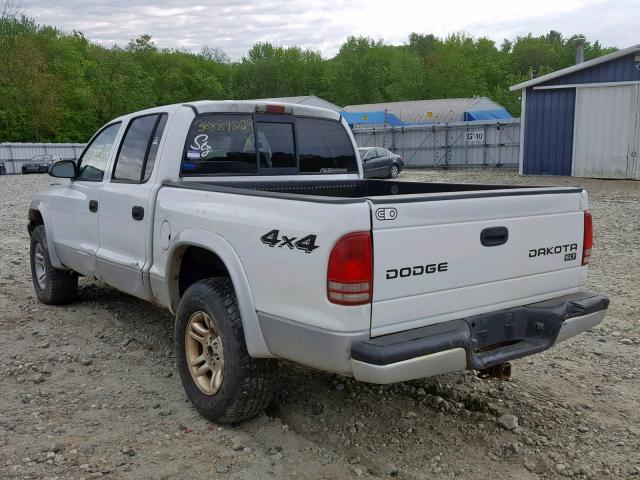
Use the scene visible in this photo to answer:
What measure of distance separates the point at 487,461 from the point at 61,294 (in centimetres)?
463

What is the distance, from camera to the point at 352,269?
2.84m

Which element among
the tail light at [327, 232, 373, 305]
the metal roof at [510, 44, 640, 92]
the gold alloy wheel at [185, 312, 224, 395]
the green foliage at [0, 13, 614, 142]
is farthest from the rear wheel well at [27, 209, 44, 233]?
the green foliage at [0, 13, 614, 142]

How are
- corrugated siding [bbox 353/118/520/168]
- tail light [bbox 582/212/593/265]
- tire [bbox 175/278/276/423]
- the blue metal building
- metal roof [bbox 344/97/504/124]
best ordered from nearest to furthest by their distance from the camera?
tire [bbox 175/278/276/423] < tail light [bbox 582/212/593/265] < the blue metal building < corrugated siding [bbox 353/118/520/168] < metal roof [bbox 344/97/504/124]

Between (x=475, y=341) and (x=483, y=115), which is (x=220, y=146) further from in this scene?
(x=483, y=115)

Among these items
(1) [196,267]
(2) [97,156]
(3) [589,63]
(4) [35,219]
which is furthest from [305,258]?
(3) [589,63]

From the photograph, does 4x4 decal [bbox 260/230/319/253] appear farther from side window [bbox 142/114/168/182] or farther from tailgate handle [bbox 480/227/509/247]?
side window [bbox 142/114/168/182]

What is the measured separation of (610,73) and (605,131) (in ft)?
6.04

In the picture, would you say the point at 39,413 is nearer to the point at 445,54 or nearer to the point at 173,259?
the point at 173,259

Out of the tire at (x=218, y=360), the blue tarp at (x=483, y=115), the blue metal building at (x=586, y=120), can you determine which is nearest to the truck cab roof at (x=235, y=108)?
the tire at (x=218, y=360)

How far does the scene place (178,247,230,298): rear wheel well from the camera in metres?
4.00

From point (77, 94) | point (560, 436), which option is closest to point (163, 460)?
point (560, 436)

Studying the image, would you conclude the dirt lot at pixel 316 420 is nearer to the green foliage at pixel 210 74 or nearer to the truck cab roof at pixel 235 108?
the truck cab roof at pixel 235 108

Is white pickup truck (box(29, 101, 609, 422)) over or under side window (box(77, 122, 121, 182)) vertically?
under

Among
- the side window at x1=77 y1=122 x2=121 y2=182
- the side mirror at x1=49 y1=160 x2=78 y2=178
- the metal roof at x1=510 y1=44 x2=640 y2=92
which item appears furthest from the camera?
the metal roof at x1=510 y1=44 x2=640 y2=92
